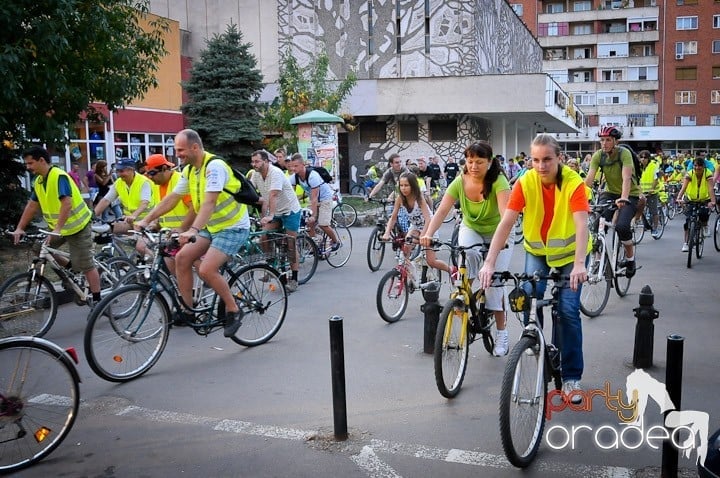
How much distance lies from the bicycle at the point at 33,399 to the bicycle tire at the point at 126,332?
1158mm

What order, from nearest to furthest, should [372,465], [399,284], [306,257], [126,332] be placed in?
[372,465]
[126,332]
[399,284]
[306,257]

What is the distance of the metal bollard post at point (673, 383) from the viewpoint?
3.82m

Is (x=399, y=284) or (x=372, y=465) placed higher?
(x=399, y=284)

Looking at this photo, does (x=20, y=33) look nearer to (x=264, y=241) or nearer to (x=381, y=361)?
(x=264, y=241)

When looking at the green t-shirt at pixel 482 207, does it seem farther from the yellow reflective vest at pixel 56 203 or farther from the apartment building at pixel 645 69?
the apartment building at pixel 645 69

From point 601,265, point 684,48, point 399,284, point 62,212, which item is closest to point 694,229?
point 601,265

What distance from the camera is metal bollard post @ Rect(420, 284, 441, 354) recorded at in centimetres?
659

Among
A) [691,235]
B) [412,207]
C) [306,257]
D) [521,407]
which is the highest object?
[412,207]

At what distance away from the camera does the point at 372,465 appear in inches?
172

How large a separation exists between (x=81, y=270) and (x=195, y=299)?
217 centimetres

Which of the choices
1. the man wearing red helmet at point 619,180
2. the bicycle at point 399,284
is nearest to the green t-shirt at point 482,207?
the bicycle at point 399,284

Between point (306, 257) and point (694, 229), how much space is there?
6557mm

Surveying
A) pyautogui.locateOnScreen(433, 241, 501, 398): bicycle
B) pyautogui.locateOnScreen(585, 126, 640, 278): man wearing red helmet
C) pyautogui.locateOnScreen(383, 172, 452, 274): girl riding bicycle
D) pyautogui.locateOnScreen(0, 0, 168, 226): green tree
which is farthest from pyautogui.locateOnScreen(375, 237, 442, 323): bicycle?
pyautogui.locateOnScreen(0, 0, 168, 226): green tree

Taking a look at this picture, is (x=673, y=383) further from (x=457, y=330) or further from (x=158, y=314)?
(x=158, y=314)
